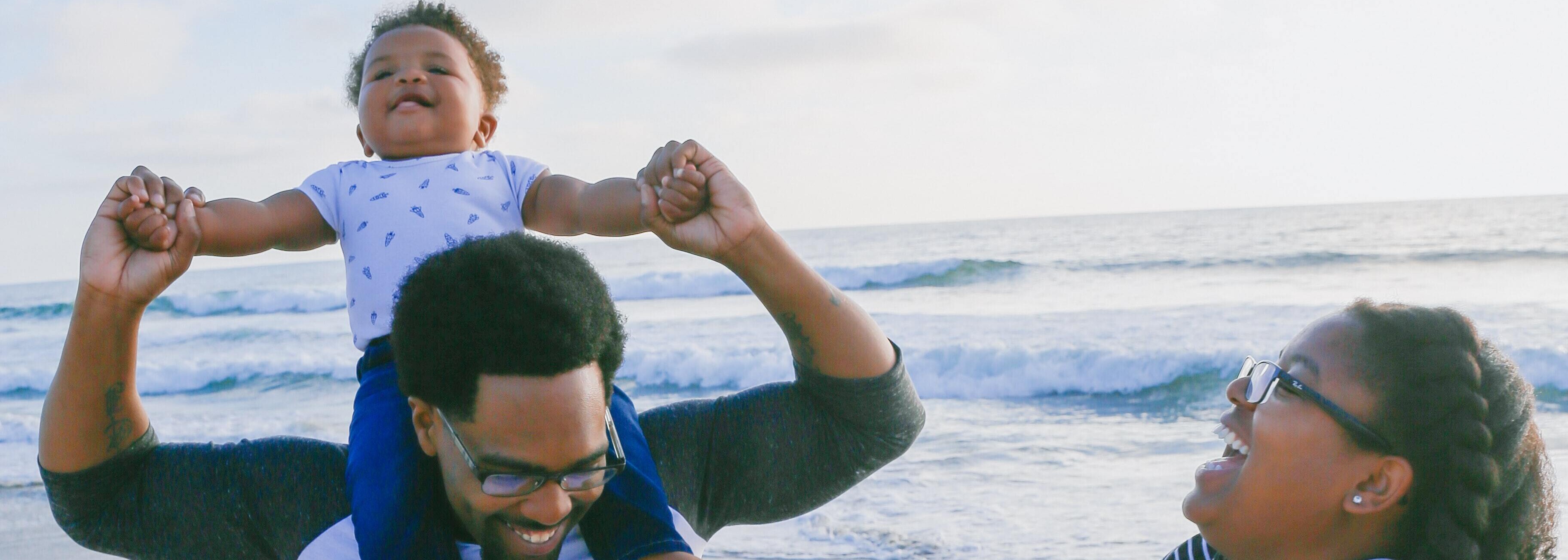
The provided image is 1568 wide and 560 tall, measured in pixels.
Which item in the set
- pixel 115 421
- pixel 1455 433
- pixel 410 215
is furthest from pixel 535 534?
pixel 1455 433

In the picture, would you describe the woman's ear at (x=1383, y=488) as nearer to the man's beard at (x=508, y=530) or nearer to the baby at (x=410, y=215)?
the baby at (x=410, y=215)

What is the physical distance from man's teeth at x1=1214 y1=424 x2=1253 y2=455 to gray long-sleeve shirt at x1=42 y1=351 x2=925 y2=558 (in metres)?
0.69

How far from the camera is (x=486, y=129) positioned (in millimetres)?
3264

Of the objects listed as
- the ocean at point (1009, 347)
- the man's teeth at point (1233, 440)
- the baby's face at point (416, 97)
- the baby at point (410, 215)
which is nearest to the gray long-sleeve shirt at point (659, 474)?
the baby at point (410, 215)

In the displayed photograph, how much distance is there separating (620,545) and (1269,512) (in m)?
1.32

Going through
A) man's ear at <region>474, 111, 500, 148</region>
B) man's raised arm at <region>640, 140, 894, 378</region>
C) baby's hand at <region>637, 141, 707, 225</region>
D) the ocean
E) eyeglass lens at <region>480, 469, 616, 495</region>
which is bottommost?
the ocean

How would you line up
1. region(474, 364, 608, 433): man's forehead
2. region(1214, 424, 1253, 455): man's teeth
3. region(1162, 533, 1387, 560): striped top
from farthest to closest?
region(1162, 533, 1387, 560): striped top → region(1214, 424, 1253, 455): man's teeth → region(474, 364, 608, 433): man's forehead

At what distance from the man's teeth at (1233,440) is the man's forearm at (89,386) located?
2.20m

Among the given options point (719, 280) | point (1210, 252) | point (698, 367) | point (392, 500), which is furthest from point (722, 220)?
point (1210, 252)

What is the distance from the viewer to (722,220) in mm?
2191

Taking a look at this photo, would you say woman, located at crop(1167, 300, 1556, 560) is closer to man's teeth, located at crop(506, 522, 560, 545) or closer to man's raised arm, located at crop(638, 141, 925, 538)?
man's raised arm, located at crop(638, 141, 925, 538)

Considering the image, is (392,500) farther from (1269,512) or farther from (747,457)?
(1269,512)

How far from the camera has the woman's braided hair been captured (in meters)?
2.23

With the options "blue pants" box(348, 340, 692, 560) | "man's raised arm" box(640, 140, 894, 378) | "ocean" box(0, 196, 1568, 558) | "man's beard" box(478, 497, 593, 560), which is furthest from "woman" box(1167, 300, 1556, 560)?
"ocean" box(0, 196, 1568, 558)
